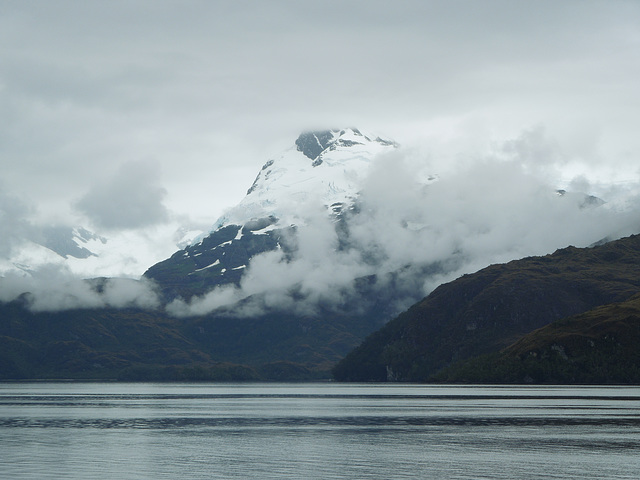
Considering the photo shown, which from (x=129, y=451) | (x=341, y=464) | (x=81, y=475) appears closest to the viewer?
(x=81, y=475)

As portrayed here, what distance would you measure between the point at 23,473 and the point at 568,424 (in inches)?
4297

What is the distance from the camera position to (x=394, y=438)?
150 m

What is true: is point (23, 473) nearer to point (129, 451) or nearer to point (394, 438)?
point (129, 451)

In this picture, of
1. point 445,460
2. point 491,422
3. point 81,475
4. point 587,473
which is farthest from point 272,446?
point 491,422

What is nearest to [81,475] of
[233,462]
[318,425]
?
[233,462]

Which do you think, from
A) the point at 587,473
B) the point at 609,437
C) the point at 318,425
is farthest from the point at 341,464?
the point at 318,425

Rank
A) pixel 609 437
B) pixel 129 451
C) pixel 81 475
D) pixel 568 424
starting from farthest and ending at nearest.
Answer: pixel 568 424 < pixel 609 437 < pixel 129 451 < pixel 81 475

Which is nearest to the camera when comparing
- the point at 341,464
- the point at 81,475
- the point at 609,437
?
the point at 81,475

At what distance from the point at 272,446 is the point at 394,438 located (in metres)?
24.2

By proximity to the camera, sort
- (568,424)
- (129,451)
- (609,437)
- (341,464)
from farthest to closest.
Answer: (568,424) < (609,437) < (129,451) < (341,464)

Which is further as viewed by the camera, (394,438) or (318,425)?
(318,425)

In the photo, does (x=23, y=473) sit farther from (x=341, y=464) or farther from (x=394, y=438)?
(x=394, y=438)

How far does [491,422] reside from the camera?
182m

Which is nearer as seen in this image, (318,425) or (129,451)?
(129,451)
